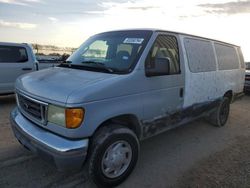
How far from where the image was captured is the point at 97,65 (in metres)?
3.85

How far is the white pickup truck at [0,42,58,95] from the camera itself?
7.98 meters

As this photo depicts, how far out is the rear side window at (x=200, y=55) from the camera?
480cm

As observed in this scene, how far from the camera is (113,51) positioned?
4.12 metres

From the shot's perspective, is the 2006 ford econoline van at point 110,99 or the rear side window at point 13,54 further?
the rear side window at point 13,54

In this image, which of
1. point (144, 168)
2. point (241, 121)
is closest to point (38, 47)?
point (241, 121)

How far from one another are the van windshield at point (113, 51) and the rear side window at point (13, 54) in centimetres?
439

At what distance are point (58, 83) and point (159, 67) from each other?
4.72 ft

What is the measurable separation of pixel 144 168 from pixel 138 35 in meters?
2.10

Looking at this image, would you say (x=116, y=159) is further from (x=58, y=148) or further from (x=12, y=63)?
(x=12, y=63)

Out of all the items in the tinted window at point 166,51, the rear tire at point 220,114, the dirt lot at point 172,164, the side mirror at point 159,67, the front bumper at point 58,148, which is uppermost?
the tinted window at point 166,51

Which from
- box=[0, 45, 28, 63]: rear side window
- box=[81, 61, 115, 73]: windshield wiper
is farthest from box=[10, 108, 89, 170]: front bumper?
box=[0, 45, 28, 63]: rear side window

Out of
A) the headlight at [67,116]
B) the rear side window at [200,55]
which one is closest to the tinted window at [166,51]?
the rear side window at [200,55]

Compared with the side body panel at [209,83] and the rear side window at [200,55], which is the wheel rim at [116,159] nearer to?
the side body panel at [209,83]

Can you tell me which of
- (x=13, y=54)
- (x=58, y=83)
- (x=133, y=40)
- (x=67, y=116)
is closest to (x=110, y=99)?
(x=67, y=116)
